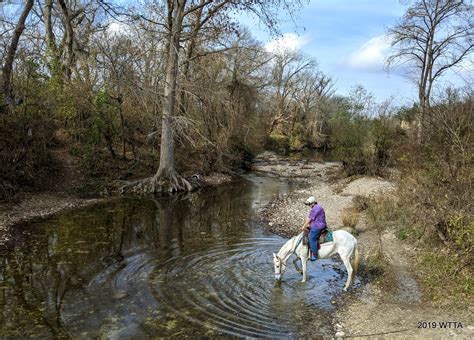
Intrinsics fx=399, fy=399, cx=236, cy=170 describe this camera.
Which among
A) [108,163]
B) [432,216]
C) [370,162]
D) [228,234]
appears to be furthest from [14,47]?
[370,162]

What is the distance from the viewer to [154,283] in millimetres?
10227

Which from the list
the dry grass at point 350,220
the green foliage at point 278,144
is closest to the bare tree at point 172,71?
the dry grass at point 350,220

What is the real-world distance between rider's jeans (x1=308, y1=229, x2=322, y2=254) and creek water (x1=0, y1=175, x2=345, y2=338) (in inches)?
35.8

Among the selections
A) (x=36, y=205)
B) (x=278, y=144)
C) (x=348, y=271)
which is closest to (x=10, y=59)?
(x=36, y=205)

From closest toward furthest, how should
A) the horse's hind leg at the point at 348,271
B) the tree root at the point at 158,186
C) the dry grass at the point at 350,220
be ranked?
the horse's hind leg at the point at 348,271 < the dry grass at the point at 350,220 < the tree root at the point at 158,186

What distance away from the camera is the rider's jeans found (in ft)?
34.4

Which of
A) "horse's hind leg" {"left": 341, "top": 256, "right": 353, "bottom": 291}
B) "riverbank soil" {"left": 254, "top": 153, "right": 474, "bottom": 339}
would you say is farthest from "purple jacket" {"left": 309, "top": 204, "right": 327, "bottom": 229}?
"riverbank soil" {"left": 254, "top": 153, "right": 474, "bottom": 339}

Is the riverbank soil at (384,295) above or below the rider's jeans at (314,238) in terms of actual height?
below

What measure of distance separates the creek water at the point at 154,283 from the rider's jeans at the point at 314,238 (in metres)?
0.91

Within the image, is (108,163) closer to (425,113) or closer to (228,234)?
(228,234)

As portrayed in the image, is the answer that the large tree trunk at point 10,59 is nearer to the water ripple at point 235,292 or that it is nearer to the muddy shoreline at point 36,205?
the muddy shoreline at point 36,205

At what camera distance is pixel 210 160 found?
3116 centimetres

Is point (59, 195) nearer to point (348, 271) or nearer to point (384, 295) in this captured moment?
point (348, 271)

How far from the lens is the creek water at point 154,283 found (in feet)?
26.4
